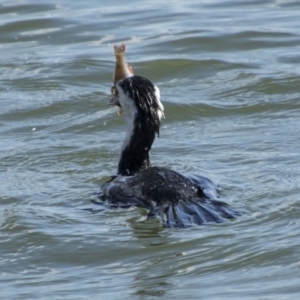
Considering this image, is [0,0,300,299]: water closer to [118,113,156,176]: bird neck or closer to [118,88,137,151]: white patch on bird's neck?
[118,113,156,176]: bird neck

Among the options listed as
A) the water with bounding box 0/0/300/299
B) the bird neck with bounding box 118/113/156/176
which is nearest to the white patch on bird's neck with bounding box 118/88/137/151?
the bird neck with bounding box 118/113/156/176

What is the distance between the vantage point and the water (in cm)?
710

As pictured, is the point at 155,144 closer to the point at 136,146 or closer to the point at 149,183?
the point at 136,146

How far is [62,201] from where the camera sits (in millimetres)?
8688

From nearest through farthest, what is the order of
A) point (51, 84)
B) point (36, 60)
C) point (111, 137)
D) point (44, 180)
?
point (44, 180) < point (111, 137) < point (51, 84) < point (36, 60)

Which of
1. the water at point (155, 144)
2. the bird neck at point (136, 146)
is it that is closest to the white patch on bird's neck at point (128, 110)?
the bird neck at point (136, 146)

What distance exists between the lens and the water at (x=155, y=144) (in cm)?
710

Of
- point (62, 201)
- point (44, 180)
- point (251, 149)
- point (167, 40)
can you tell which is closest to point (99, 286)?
point (62, 201)

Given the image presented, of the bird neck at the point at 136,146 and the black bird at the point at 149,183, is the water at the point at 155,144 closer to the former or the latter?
the black bird at the point at 149,183

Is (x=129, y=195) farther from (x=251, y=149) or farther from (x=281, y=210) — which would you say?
(x=251, y=149)

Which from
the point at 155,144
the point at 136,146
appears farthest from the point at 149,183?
the point at 155,144

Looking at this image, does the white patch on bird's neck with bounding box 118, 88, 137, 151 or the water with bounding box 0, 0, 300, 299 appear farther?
the white patch on bird's neck with bounding box 118, 88, 137, 151

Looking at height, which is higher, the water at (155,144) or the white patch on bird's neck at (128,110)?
the white patch on bird's neck at (128,110)

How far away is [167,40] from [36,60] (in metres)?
1.99
